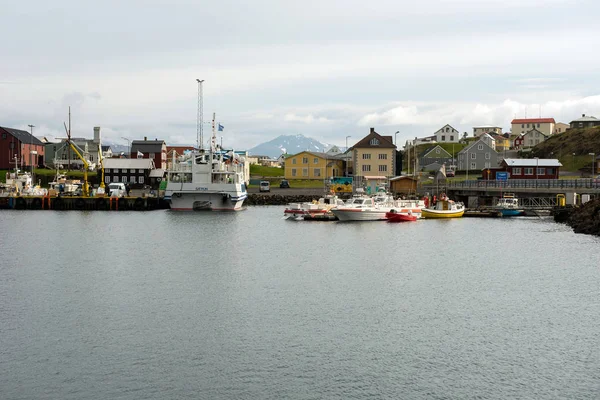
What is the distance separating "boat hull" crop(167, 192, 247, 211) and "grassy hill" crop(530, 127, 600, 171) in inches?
2639

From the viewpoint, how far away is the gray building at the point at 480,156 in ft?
450

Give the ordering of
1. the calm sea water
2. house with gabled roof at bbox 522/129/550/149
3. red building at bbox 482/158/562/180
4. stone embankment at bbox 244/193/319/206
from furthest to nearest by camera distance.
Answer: house with gabled roof at bbox 522/129/550/149 < red building at bbox 482/158/562/180 < stone embankment at bbox 244/193/319/206 < the calm sea water

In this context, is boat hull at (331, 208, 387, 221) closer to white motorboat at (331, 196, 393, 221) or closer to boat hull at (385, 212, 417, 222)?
white motorboat at (331, 196, 393, 221)

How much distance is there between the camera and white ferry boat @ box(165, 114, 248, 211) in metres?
92.4

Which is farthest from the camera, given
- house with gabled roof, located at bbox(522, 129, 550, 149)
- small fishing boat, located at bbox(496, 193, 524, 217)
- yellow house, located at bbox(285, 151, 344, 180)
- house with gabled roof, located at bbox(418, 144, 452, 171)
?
house with gabled roof, located at bbox(522, 129, 550, 149)

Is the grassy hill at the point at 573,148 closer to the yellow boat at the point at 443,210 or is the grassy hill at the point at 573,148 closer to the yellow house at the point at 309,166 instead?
the yellow house at the point at 309,166

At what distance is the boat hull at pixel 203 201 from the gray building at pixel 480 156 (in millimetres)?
58838

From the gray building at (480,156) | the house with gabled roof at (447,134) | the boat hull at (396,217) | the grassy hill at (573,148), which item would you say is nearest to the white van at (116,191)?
the boat hull at (396,217)

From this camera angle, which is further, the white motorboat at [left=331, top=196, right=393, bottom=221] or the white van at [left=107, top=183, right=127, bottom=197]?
A: the white van at [left=107, top=183, right=127, bottom=197]

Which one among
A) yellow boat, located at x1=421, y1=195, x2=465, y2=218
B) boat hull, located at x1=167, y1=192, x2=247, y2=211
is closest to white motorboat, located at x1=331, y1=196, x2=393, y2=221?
yellow boat, located at x1=421, y1=195, x2=465, y2=218

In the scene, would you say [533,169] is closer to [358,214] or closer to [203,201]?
[358,214]

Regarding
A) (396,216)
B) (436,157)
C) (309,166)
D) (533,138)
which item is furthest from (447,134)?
(396,216)

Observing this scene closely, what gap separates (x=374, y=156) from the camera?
129 m

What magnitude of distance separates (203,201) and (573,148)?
7936 centimetres
